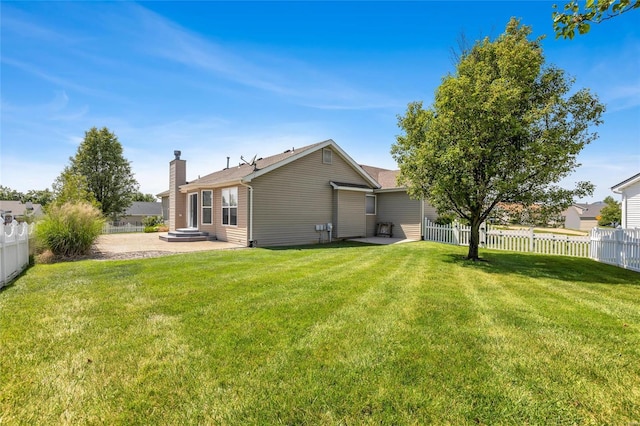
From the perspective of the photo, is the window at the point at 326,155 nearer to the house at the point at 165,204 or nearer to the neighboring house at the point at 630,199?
the neighboring house at the point at 630,199

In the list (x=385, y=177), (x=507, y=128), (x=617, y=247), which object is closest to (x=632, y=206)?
(x=617, y=247)

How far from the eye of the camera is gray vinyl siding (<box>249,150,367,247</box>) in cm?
1275

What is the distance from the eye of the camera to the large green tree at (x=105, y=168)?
92.1 ft

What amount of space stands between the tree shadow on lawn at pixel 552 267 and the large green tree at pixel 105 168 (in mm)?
30799

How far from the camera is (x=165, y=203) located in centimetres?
3244

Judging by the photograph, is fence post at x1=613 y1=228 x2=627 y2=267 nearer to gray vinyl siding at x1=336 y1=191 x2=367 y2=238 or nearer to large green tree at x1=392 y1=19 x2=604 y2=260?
large green tree at x1=392 y1=19 x2=604 y2=260

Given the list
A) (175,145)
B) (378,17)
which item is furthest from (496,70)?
(175,145)

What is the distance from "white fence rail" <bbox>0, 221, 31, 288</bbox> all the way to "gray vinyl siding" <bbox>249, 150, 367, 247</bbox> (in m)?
6.84

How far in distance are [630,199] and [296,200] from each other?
16.1 metres

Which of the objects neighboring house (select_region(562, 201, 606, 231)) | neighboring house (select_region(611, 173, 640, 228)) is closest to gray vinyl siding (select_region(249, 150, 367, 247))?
neighboring house (select_region(611, 173, 640, 228))

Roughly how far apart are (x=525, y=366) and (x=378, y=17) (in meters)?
10.8

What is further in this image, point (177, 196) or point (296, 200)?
point (177, 196)

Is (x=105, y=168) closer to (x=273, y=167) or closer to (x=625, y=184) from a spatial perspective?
(x=273, y=167)

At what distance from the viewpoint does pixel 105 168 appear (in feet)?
95.2
